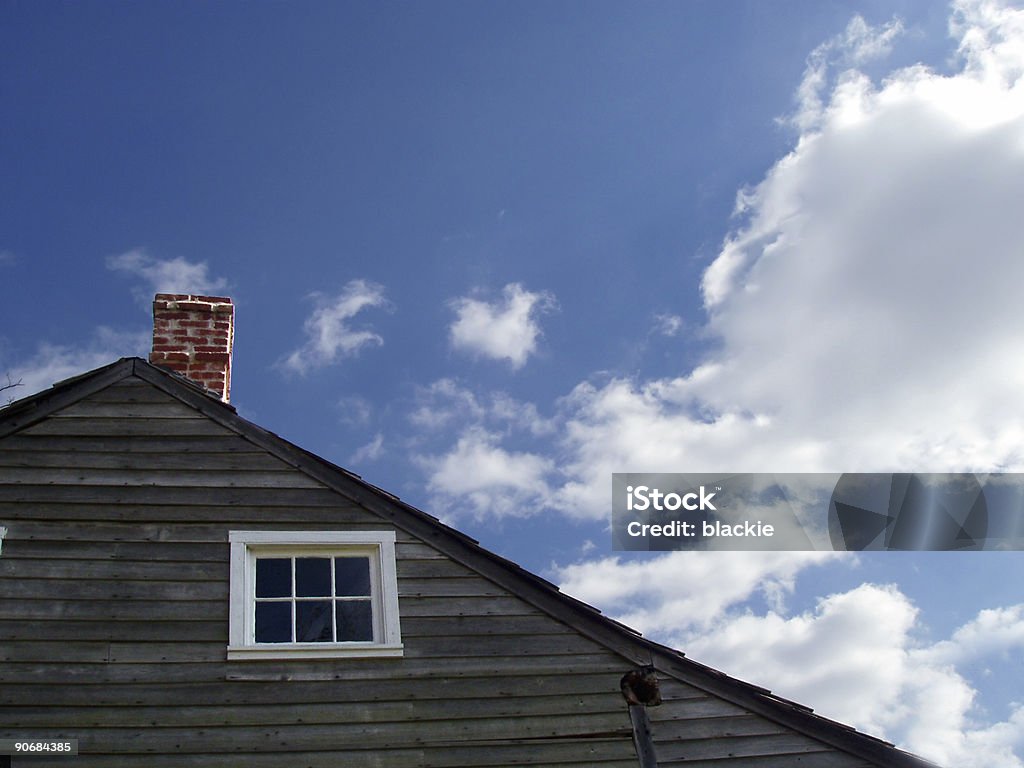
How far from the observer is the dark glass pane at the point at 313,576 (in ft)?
29.7

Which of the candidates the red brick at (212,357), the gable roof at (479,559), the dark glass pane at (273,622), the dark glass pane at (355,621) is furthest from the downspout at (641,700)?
the red brick at (212,357)

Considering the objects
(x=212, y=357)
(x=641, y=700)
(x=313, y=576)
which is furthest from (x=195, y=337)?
(x=641, y=700)

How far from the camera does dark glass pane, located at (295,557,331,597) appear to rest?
9.04m

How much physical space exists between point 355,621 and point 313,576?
0.57 m

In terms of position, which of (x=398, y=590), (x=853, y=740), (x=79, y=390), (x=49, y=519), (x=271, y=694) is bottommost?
(x=853, y=740)

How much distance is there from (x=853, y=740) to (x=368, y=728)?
13.8 ft

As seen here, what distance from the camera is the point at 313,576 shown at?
29.9 feet

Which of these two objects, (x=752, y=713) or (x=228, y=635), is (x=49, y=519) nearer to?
(x=228, y=635)

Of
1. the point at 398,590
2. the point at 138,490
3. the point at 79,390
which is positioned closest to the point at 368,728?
the point at 398,590

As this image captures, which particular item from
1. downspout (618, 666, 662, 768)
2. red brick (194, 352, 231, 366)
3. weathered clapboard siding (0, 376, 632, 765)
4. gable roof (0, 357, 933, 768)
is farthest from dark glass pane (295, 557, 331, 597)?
downspout (618, 666, 662, 768)

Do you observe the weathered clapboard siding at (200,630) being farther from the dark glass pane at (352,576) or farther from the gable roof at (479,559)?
the dark glass pane at (352,576)

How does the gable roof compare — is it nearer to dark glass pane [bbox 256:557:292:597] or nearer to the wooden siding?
the wooden siding

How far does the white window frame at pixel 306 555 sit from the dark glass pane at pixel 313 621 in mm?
130

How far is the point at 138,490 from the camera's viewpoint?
9.13m
